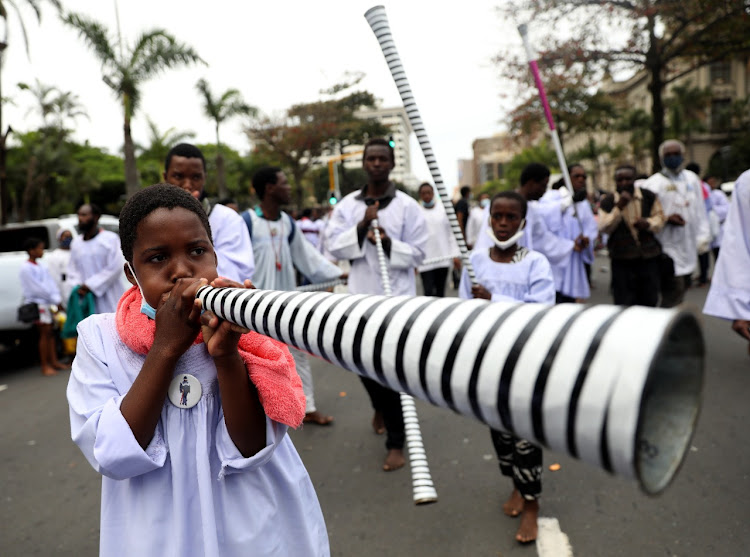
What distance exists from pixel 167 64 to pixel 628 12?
13.2 m

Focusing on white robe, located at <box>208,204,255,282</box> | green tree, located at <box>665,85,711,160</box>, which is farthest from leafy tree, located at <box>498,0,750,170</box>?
green tree, located at <box>665,85,711,160</box>

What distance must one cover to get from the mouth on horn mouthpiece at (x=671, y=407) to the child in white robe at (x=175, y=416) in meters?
0.98

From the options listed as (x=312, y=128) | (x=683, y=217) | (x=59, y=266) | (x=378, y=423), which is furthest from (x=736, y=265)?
(x=312, y=128)

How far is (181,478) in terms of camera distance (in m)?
1.59

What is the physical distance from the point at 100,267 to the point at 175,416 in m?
6.04

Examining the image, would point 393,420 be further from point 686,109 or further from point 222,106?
point 686,109

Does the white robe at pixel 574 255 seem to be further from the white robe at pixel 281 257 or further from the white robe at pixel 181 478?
the white robe at pixel 181 478

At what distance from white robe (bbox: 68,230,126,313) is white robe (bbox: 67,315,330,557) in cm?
565

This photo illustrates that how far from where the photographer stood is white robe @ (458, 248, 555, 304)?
11.0 feet

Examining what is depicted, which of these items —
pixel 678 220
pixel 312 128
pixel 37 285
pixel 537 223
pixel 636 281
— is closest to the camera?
pixel 537 223

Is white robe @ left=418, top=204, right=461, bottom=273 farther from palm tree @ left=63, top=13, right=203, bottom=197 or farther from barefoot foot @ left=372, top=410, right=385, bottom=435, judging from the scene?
palm tree @ left=63, top=13, right=203, bottom=197

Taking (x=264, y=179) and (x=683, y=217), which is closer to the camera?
(x=264, y=179)

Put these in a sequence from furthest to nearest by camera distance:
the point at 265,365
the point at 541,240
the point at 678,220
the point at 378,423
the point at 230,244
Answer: the point at 678,220, the point at 541,240, the point at 378,423, the point at 230,244, the point at 265,365

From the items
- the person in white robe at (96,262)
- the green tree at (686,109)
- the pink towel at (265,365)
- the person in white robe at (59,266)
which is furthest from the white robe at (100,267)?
the green tree at (686,109)
